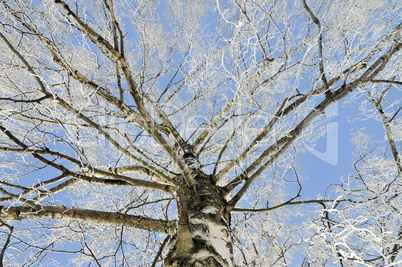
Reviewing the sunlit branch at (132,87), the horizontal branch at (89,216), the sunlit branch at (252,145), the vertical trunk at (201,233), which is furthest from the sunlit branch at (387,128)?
the horizontal branch at (89,216)

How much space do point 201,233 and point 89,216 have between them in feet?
2.58

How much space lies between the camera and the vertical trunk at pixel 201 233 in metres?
1.18

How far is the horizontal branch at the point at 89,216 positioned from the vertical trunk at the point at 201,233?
0.27 m

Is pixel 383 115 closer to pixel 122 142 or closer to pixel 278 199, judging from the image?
pixel 278 199

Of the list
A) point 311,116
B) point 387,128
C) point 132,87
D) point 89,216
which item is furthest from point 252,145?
point 89,216

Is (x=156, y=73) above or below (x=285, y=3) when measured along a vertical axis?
above

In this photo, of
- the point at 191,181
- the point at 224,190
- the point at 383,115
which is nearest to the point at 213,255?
the point at 191,181

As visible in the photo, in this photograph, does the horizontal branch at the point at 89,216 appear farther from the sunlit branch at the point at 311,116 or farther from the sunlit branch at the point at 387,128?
the sunlit branch at the point at 387,128

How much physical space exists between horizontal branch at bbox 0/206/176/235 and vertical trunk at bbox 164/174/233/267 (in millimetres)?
273

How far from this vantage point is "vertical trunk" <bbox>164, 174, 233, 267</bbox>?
1.18 meters

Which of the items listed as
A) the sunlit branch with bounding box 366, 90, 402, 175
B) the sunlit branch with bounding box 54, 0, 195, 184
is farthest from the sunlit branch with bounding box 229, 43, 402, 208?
the sunlit branch with bounding box 366, 90, 402, 175

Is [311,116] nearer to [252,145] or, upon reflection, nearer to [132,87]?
[252,145]

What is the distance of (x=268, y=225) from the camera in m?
3.38

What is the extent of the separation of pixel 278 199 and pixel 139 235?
79.0 inches
